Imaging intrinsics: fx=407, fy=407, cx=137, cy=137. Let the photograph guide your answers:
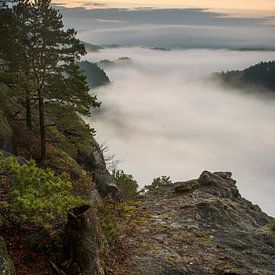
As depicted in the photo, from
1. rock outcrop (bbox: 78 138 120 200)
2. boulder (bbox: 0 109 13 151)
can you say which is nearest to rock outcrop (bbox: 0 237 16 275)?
boulder (bbox: 0 109 13 151)

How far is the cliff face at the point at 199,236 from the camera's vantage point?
17.4 meters

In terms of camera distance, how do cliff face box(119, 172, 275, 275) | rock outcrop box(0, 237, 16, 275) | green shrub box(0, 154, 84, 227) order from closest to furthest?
rock outcrop box(0, 237, 16, 275)
green shrub box(0, 154, 84, 227)
cliff face box(119, 172, 275, 275)

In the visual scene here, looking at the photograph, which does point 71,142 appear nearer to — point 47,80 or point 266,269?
point 47,80

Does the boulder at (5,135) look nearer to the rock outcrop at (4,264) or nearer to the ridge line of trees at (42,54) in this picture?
the ridge line of trees at (42,54)

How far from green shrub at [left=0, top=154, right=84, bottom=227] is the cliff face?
187 inches

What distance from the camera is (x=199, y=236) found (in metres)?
21.9

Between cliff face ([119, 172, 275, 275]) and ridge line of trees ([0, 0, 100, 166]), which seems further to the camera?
ridge line of trees ([0, 0, 100, 166])

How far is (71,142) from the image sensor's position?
29.6 m

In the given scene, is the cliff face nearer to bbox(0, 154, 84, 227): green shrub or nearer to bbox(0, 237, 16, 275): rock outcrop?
bbox(0, 154, 84, 227): green shrub

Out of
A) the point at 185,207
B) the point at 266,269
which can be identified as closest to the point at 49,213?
the point at 266,269

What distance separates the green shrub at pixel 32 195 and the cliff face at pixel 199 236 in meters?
4.76

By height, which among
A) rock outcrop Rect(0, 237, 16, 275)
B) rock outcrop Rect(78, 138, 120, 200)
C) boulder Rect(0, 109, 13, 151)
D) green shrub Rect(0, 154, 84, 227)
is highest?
green shrub Rect(0, 154, 84, 227)

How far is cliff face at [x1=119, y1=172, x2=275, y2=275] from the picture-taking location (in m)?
17.4

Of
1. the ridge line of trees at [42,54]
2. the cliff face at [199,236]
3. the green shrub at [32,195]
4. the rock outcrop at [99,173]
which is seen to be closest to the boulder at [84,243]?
the green shrub at [32,195]
